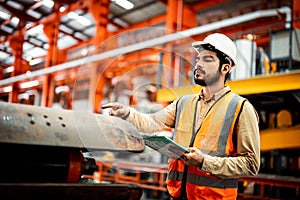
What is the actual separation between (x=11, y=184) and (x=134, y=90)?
119 centimetres

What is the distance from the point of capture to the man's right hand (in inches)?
80.7

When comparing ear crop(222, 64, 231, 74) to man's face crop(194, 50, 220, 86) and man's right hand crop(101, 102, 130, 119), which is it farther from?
man's right hand crop(101, 102, 130, 119)

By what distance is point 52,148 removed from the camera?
139 centimetres

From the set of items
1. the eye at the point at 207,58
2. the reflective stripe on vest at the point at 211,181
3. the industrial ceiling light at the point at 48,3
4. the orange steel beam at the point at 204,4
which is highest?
the orange steel beam at the point at 204,4

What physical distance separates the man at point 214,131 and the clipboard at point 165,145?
61 mm

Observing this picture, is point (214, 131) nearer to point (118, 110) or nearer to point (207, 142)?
point (207, 142)

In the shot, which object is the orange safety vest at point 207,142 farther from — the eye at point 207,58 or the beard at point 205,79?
the eye at point 207,58

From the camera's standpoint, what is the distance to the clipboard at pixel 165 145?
1.73 metres

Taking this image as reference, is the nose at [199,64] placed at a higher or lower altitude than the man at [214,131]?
higher

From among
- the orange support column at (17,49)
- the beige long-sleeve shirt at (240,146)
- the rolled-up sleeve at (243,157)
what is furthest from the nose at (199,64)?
the orange support column at (17,49)

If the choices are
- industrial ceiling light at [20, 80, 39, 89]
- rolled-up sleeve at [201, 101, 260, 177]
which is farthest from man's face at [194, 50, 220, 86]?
industrial ceiling light at [20, 80, 39, 89]

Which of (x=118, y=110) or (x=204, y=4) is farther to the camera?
(x=204, y=4)

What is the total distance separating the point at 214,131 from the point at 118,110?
545 mm

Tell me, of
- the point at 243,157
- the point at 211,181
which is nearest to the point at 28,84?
the point at 211,181
